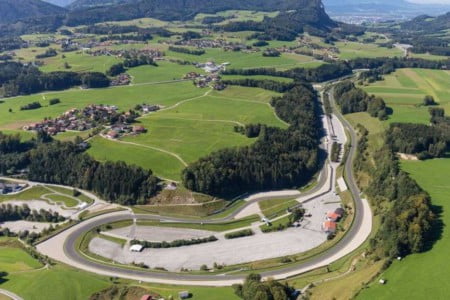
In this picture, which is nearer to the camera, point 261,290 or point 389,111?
A: point 261,290

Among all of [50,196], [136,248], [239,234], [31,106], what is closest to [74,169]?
[50,196]

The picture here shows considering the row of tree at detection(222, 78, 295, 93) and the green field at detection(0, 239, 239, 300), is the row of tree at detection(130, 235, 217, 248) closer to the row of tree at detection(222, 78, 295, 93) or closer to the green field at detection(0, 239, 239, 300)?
the green field at detection(0, 239, 239, 300)

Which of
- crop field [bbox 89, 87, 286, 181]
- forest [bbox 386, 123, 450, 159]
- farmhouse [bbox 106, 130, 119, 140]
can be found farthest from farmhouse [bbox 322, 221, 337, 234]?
farmhouse [bbox 106, 130, 119, 140]

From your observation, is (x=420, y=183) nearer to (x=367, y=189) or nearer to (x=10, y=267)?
(x=367, y=189)

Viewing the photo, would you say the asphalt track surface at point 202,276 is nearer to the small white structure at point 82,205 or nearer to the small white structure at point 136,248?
the small white structure at point 136,248

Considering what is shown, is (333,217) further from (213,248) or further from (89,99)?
(89,99)

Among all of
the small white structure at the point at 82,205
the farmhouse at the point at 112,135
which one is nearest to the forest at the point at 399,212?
the small white structure at the point at 82,205
